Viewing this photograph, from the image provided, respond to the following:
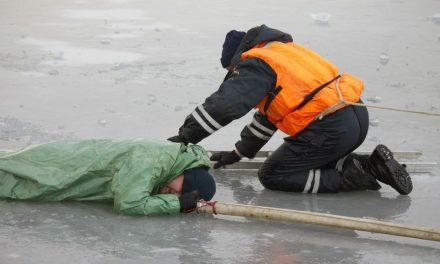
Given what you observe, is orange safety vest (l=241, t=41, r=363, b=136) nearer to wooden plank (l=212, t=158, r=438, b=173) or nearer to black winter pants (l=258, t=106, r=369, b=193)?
black winter pants (l=258, t=106, r=369, b=193)

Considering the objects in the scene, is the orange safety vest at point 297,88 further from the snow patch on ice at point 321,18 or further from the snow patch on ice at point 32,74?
the snow patch on ice at point 321,18

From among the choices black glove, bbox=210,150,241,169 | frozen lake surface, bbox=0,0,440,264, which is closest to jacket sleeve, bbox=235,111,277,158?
black glove, bbox=210,150,241,169

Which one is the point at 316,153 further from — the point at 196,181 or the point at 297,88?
the point at 196,181

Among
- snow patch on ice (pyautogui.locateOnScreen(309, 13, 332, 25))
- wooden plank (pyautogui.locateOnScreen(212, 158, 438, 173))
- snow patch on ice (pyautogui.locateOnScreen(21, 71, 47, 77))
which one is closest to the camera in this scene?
wooden plank (pyautogui.locateOnScreen(212, 158, 438, 173))

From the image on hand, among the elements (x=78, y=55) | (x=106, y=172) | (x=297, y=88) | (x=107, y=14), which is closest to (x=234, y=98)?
(x=297, y=88)

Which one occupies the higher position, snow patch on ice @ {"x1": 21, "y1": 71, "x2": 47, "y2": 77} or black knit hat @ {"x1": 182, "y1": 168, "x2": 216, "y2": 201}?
black knit hat @ {"x1": 182, "y1": 168, "x2": 216, "y2": 201}

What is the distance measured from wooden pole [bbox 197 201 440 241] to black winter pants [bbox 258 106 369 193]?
0.76 metres

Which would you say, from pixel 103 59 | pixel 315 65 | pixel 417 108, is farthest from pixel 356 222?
pixel 103 59

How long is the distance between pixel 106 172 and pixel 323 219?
1.10 metres

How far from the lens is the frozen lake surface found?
12.4 feet

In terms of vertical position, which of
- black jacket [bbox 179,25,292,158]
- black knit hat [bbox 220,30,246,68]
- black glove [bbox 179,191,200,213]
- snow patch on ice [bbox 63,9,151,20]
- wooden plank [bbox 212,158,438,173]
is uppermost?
black knit hat [bbox 220,30,246,68]

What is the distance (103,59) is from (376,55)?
8.31ft

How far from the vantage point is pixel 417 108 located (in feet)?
21.5

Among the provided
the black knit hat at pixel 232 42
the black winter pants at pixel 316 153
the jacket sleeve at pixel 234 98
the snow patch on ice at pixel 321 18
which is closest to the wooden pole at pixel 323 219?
the jacket sleeve at pixel 234 98
